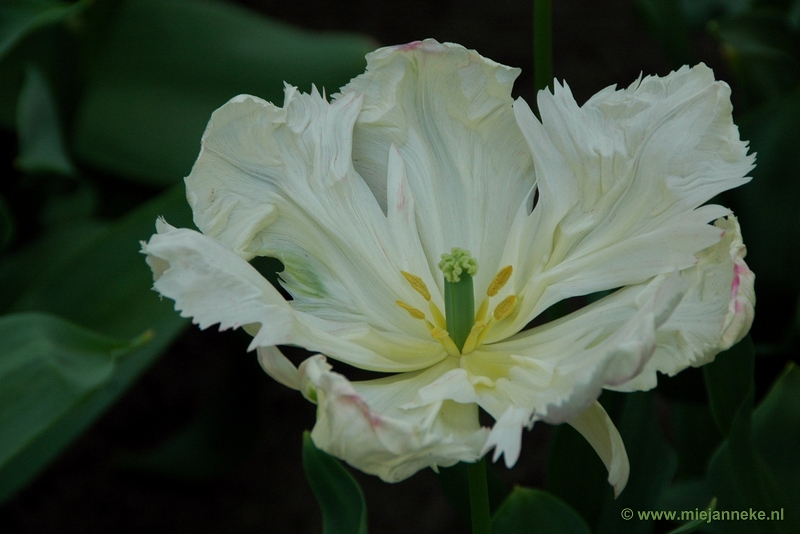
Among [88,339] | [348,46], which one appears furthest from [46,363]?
[348,46]

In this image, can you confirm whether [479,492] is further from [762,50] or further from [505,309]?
[762,50]

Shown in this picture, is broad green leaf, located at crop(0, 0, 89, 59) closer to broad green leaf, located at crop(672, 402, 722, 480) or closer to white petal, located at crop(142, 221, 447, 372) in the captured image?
white petal, located at crop(142, 221, 447, 372)

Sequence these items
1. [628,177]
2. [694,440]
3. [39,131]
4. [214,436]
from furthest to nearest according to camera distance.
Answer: [214,436] < [39,131] < [694,440] < [628,177]

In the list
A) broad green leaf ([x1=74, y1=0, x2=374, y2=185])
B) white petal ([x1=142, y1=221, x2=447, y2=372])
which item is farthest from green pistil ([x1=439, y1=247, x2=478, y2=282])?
broad green leaf ([x1=74, y1=0, x2=374, y2=185])

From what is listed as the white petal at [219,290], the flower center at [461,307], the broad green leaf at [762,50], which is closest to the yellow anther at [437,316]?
the flower center at [461,307]

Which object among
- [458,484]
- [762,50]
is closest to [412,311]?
[458,484]

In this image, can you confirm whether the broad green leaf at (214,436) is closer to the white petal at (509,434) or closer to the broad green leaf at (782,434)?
the broad green leaf at (782,434)
